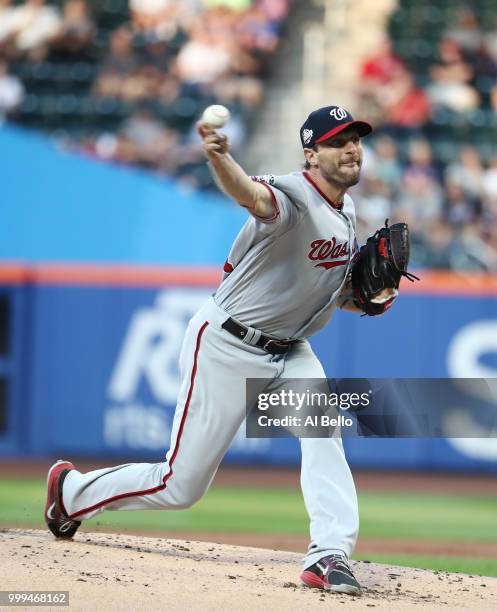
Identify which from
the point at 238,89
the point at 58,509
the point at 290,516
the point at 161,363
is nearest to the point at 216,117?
the point at 58,509

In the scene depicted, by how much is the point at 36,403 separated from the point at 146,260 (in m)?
1.65

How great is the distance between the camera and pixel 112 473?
14.6 feet

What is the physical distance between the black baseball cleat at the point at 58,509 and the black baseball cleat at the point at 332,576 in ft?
3.58

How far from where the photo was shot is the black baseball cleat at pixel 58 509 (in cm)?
456

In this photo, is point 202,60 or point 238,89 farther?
point 202,60

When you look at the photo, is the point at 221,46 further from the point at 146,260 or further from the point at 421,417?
the point at 421,417

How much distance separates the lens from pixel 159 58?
11.7 metres

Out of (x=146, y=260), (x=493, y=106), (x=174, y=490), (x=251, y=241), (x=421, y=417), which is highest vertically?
(x=493, y=106)

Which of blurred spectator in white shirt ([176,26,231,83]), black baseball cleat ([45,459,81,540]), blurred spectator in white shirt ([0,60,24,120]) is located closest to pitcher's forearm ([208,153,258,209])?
black baseball cleat ([45,459,81,540])

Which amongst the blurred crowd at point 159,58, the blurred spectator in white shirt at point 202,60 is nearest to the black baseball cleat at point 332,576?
the blurred crowd at point 159,58

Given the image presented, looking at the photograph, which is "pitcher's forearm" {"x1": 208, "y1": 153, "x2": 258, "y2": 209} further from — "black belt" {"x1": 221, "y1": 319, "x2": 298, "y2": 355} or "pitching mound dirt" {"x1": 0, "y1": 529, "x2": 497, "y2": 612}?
"pitching mound dirt" {"x1": 0, "y1": 529, "x2": 497, "y2": 612}

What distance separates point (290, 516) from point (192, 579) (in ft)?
11.8

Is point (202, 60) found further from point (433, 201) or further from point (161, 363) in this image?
point (161, 363)

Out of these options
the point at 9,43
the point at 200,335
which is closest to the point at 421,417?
the point at 200,335
